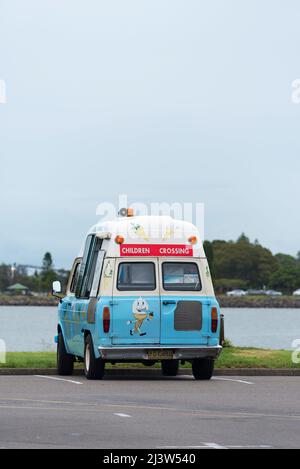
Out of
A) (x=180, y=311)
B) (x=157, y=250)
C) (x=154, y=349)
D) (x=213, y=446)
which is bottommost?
(x=213, y=446)

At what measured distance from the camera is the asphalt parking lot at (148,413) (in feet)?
47.1

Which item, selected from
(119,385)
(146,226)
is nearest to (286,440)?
(119,385)

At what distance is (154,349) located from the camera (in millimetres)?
24094

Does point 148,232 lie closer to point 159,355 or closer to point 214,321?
point 214,321

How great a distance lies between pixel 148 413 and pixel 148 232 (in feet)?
24.6

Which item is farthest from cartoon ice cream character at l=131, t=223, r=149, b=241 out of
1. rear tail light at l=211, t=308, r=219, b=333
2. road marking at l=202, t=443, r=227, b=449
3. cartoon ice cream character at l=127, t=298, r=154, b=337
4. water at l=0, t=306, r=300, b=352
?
water at l=0, t=306, r=300, b=352

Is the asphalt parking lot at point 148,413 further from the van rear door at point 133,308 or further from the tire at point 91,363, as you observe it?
the van rear door at point 133,308

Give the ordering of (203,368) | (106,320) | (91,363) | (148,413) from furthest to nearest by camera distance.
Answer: (203,368) < (91,363) < (106,320) < (148,413)

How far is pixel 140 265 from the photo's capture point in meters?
24.7

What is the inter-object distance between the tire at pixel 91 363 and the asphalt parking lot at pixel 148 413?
0.34m

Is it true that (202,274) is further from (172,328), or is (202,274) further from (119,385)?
(119,385)

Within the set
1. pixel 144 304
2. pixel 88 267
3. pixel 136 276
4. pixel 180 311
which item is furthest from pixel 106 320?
pixel 88 267

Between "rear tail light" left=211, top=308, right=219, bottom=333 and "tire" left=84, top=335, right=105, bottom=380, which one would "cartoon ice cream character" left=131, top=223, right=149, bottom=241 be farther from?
"tire" left=84, top=335, right=105, bottom=380
